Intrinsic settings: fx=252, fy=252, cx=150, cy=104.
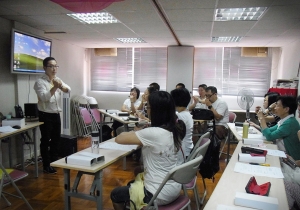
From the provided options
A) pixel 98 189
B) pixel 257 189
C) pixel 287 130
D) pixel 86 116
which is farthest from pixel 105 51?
pixel 257 189

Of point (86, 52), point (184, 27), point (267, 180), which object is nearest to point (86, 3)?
point (267, 180)

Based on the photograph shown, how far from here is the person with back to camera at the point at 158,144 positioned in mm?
1608

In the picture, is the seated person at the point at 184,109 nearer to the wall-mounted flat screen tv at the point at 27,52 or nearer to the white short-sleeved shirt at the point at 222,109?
the white short-sleeved shirt at the point at 222,109

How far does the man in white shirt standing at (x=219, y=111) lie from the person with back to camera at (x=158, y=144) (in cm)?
272

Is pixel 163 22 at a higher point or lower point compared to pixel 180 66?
higher

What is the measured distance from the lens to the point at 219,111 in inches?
170

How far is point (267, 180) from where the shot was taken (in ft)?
5.21

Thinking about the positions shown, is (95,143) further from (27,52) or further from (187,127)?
(27,52)

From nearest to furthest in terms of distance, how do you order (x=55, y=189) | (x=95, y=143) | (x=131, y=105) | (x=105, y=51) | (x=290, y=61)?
(x=95, y=143) < (x=55, y=189) < (x=131, y=105) < (x=290, y=61) < (x=105, y=51)

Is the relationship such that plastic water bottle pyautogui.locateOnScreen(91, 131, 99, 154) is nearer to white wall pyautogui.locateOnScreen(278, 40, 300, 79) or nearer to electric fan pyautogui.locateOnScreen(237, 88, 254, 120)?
electric fan pyautogui.locateOnScreen(237, 88, 254, 120)

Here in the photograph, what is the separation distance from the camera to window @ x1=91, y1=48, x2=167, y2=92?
663 cm

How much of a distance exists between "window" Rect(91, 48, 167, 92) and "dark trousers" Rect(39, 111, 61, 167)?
10.9 ft

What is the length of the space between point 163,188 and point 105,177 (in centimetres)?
206

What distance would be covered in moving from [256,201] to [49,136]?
3.09 metres
